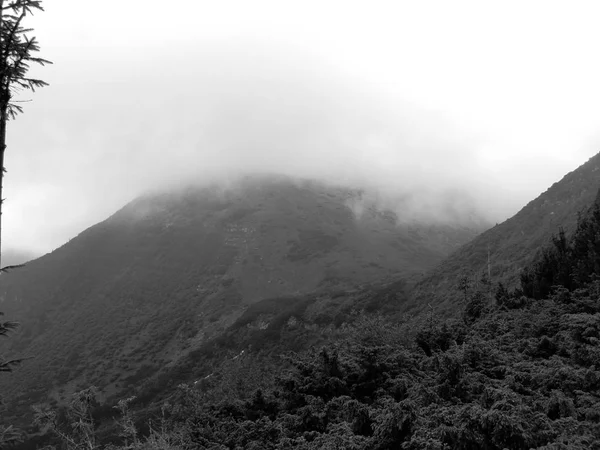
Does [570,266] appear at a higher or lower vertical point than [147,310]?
lower

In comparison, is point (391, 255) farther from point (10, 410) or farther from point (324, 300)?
point (10, 410)

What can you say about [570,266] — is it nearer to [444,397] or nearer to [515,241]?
[444,397]

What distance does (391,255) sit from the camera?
195 metres

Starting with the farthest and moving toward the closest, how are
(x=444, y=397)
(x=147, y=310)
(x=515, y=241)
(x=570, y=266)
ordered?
(x=147, y=310) → (x=515, y=241) → (x=570, y=266) → (x=444, y=397)

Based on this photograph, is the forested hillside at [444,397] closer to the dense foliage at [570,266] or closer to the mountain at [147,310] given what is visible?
the dense foliage at [570,266]

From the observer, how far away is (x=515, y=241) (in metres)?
94.8

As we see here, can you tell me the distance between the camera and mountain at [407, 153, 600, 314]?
264 feet

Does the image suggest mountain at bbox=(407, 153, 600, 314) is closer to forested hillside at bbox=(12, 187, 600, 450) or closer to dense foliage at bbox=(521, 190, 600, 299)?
dense foliage at bbox=(521, 190, 600, 299)

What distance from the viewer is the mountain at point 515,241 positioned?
264ft

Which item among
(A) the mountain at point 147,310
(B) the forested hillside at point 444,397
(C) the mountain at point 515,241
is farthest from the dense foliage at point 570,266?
(A) the mountain at point 147,310

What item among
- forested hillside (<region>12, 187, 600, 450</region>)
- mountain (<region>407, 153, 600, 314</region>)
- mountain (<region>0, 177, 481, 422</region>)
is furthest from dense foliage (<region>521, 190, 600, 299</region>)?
mountain (<region>0, 177, 481, 422</region>)

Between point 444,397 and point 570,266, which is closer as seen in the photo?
point 444,397

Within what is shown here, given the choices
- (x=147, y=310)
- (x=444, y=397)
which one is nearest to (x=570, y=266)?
(x=444, y=397)

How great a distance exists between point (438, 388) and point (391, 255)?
182478mm
